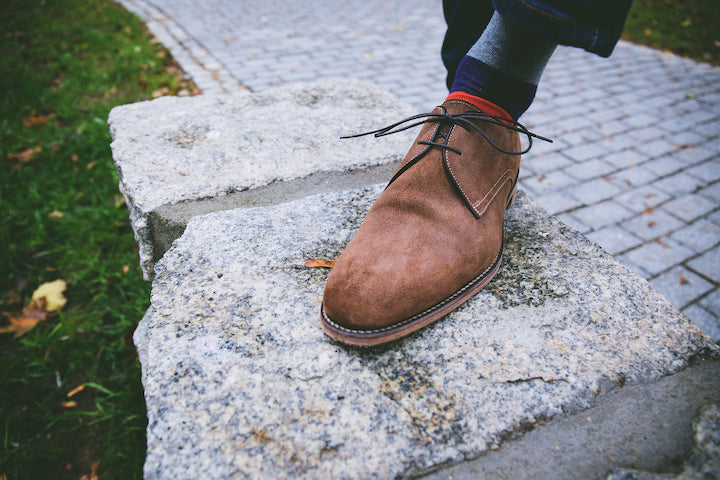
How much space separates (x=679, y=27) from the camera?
237 inches

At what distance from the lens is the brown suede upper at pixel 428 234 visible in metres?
0.97

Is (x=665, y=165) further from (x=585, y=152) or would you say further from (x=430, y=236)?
(x=430, y=236)

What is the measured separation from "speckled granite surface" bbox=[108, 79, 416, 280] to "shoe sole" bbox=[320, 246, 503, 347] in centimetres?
75

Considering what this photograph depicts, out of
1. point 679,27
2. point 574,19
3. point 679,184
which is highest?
point 574,19

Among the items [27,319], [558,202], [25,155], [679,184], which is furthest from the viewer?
[25,155]

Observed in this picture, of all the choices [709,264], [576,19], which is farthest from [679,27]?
[576,19]

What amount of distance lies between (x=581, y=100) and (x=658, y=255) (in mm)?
2116

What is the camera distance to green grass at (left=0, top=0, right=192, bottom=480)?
159 centimetres

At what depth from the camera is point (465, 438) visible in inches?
33.9

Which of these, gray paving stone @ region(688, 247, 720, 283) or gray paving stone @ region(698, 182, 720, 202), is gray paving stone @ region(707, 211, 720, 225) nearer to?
gray paving stone @ region(698, 182, 720, 202)

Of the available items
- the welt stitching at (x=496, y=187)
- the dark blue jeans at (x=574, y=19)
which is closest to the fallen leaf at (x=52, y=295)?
the welt stitching at (x=496, y=187)

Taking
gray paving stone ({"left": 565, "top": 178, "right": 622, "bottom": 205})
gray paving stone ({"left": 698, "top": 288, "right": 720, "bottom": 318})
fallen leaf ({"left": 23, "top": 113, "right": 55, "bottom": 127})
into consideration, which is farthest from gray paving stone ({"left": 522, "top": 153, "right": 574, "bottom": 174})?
fallen leaf ({"left": 23, "top": 113, "right": 55, "bottom": 127})

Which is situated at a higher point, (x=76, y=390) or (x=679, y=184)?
(x=679, y=184)

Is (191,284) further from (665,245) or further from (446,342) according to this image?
(665,245)
